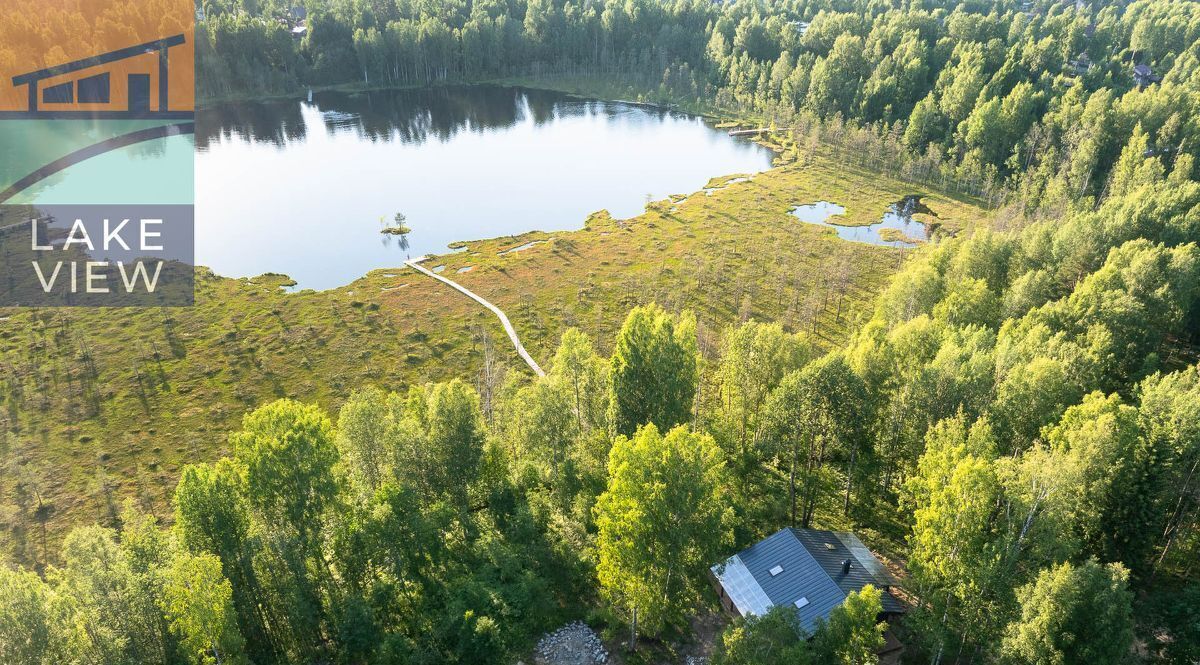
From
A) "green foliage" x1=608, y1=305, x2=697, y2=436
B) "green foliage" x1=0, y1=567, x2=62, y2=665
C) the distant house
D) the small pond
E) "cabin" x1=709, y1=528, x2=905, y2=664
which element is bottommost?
"cabin" x1=709, y1=528, x2=905, y2=664

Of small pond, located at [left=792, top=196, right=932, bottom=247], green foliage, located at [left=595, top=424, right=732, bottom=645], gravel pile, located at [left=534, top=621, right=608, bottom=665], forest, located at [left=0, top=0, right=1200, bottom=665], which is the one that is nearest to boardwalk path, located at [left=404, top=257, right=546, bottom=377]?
forest, located at [left=0, top=0, right=1200, bottom=665]

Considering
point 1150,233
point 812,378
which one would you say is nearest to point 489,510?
point 812,378

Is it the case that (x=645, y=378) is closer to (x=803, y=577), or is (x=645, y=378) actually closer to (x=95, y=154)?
(x=803, y=577)

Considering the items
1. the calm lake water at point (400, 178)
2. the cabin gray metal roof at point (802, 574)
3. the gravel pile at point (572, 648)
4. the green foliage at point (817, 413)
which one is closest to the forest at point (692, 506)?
the green foliage at point (817, 413)

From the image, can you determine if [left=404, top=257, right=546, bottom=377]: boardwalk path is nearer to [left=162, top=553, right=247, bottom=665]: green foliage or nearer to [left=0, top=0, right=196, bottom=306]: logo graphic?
[left=0, top=0, right=196, bottom=306]: logo graphic

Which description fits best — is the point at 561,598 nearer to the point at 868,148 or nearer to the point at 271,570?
the point at 271,570

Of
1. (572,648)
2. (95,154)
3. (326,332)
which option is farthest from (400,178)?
(572,648)
